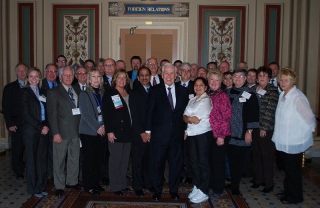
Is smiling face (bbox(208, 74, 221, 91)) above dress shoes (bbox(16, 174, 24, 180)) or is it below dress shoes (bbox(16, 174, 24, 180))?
above

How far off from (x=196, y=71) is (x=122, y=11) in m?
2.46

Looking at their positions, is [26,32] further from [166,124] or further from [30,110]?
[166,124]

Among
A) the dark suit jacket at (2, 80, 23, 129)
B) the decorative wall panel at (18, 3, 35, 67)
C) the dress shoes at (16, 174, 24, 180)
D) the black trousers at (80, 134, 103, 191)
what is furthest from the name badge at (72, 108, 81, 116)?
the decorative wall panel at (18, 3, 35, 67)

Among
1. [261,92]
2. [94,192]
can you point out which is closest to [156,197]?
[94,192]

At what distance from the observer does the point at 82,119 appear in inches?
163

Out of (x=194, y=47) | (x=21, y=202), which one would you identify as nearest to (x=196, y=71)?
(x=194, y=47)

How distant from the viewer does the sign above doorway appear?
723cm

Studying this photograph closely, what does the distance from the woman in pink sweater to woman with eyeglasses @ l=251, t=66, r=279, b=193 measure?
1.89 feet

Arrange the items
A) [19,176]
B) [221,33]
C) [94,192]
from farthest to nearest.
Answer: [221,33] < [19,176] < [94,192]

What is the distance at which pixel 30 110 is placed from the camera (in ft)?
13.3

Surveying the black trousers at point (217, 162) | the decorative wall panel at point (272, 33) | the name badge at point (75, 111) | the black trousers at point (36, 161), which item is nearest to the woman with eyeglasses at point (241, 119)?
the black trousers at point (217, 162)

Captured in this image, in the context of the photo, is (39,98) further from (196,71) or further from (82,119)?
(196,71)

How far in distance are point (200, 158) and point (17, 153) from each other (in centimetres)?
279

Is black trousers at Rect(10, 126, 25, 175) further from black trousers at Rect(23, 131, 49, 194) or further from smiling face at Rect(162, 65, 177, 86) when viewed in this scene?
smiling face at Rect(162, 65, 177, 86)
